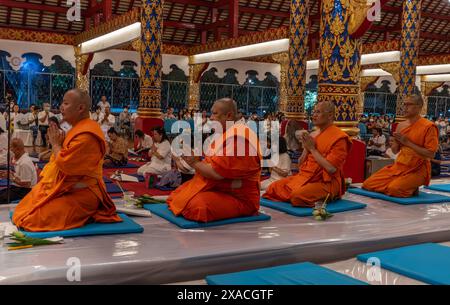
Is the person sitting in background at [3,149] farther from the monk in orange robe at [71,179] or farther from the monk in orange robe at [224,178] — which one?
the monk in orange robe at [224,178]

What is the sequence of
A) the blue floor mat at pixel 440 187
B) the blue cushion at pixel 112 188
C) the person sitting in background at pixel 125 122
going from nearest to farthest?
1. the blue floor mat at pixel 440 187
2. the blue cushion at pixel 112 188
3. the person sitting in background at pixel 125 122

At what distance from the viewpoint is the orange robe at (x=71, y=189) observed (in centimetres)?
356

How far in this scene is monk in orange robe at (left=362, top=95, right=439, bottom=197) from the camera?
17.1 ft

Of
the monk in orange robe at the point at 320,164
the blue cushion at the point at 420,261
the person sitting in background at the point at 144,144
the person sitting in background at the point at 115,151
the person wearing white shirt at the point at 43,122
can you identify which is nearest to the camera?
the blue cushion at the point at 420,261

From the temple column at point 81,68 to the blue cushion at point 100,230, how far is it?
45.2ft

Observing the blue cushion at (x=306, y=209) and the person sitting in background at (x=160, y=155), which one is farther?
A: the person sitting in background at (x=160, y=155)

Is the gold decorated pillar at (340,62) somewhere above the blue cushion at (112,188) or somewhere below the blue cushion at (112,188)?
above

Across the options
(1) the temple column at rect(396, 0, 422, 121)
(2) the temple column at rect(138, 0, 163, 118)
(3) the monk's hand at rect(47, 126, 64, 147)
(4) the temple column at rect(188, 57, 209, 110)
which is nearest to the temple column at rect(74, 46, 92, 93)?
(4) the temple column at rect(188, 57, 209, 110)

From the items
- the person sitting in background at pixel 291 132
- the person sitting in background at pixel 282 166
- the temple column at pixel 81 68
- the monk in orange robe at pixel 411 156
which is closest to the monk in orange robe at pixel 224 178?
the monk in orange robe at pixel 411 156

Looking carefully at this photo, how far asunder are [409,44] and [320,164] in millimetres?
8444

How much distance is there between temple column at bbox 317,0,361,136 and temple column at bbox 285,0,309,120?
507cm

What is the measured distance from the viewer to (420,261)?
11.4 feet

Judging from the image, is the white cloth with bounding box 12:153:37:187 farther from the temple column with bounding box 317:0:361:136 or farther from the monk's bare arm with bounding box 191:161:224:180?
the temple column with bounding box 317:0:361:136
